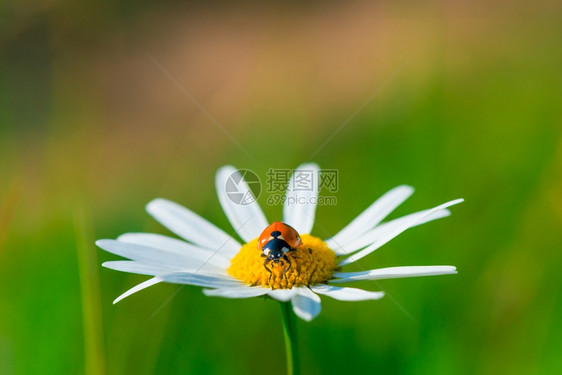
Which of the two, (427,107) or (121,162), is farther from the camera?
(121,162)

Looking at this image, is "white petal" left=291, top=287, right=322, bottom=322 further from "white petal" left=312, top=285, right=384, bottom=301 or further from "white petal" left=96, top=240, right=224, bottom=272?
"white petal" left=96, top=240, right=224, bottom=272

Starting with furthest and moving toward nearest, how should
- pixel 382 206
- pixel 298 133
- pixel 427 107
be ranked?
pixel 298 133 < pixel 427 107 < pixel 382 206

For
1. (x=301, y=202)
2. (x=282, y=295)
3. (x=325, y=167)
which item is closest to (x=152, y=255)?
(x=282, y=295)

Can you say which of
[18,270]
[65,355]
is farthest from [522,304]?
[18,270]

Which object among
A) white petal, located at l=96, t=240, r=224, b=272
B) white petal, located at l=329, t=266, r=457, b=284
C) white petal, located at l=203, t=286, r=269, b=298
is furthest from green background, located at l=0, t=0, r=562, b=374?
white petal, located at l=329, t=266, r=457, b=284

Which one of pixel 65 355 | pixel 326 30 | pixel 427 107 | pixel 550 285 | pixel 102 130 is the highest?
pixel 326 30

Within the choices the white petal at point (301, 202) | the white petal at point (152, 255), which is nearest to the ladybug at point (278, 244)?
the white petal at point (152, 255)

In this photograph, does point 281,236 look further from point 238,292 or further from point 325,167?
point 325,167

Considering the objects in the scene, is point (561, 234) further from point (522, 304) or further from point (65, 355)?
point (65, 355)

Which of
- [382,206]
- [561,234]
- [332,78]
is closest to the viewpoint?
[382,206]
